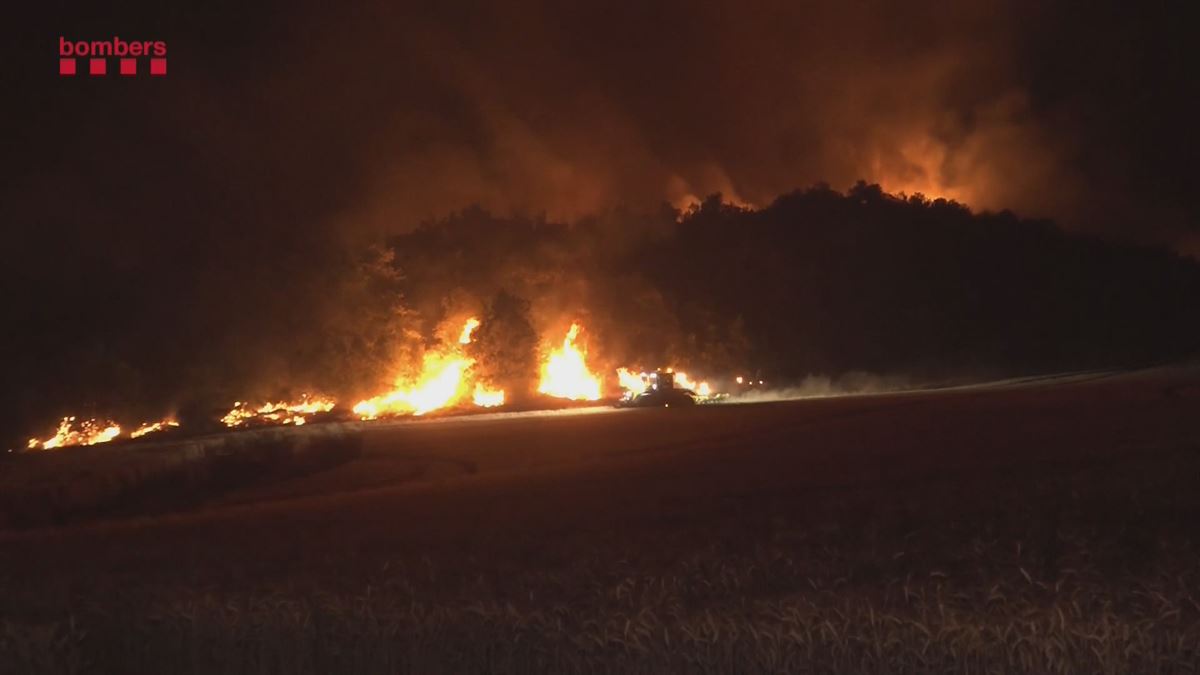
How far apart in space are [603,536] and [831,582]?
4.08 metres

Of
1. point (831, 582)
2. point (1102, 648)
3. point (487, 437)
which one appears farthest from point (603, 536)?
point (487, 437)

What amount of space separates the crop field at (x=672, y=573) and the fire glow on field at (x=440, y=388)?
39180mm

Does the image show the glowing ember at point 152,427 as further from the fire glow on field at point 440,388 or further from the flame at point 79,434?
the fire glow on field at point 440,388

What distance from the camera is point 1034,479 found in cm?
1577

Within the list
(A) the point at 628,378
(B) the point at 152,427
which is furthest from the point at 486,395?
(B) the point at 152,427

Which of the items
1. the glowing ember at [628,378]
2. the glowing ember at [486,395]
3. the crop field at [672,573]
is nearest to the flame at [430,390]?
the glowing ember at [486,395]

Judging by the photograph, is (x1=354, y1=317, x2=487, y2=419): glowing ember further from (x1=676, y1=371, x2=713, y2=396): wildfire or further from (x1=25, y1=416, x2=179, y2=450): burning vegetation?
(x1=25, y1=416, x2=179, y2=450): burning vegetation

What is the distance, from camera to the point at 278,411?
198ft

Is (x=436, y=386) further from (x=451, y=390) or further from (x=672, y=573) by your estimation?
(x=672, y=573)

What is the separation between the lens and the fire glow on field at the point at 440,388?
62500 mm

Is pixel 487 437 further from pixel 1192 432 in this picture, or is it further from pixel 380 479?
pixel 1192 432

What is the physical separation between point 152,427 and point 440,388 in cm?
1553

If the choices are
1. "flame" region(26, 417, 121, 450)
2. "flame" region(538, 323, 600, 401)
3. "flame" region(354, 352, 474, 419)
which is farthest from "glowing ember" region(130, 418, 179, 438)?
"flame" region(538, 323, 600, 401)

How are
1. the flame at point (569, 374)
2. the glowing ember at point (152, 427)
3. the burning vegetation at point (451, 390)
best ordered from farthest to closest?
the flame at point (569, 374) → the burning vegetation at point (451, 390) → the glowing ember at point (152, 427)
